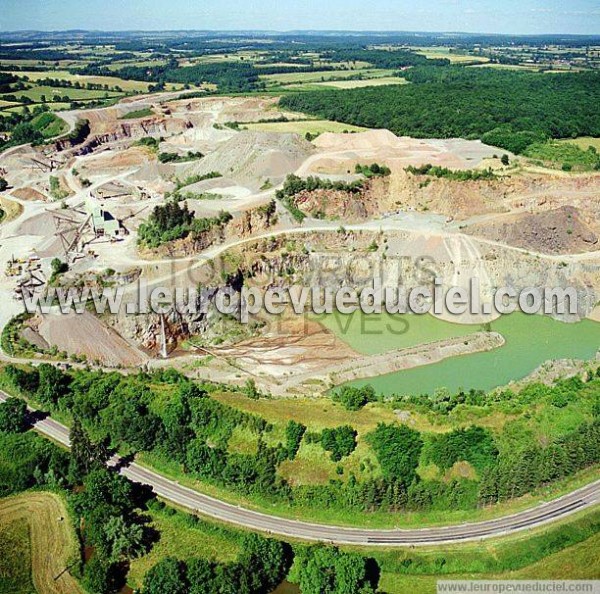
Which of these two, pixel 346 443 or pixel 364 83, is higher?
pixel 364 83

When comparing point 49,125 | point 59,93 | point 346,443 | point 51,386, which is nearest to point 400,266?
point 346,443

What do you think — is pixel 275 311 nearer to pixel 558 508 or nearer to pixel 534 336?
pixel 534 336

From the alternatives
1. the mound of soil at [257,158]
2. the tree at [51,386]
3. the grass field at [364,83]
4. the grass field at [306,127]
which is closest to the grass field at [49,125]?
the grass field at [306,127]

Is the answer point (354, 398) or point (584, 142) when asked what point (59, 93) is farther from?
point (354, 398)

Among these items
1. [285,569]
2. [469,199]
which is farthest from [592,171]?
[285,569]

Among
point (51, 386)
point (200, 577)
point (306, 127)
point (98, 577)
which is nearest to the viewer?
point (200, 577)

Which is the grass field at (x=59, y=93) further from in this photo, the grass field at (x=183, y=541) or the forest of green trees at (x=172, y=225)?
the grass field at (x=183, y=541)
